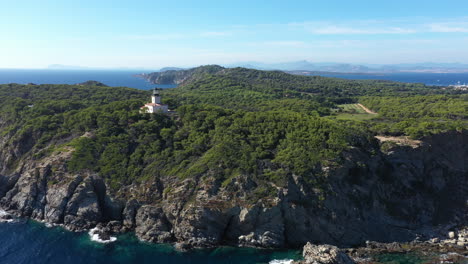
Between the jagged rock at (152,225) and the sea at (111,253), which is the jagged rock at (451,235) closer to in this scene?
the sea at (111,253)

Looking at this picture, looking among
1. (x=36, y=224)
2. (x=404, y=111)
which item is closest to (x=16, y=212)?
(x=36, y=224)

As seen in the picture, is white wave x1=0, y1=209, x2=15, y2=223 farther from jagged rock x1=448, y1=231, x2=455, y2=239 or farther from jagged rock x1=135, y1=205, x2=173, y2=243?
jagged rock x1=448, y1=231, x2=455, y2=239

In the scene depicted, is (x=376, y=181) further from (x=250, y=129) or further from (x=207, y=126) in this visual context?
(x=207, y=126)

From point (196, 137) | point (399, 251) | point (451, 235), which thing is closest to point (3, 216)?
point (196, 137)

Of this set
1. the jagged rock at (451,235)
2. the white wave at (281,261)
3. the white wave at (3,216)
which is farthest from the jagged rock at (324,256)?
the white wave at (3,216)

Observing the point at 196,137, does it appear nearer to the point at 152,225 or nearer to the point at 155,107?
the point at 155,107
